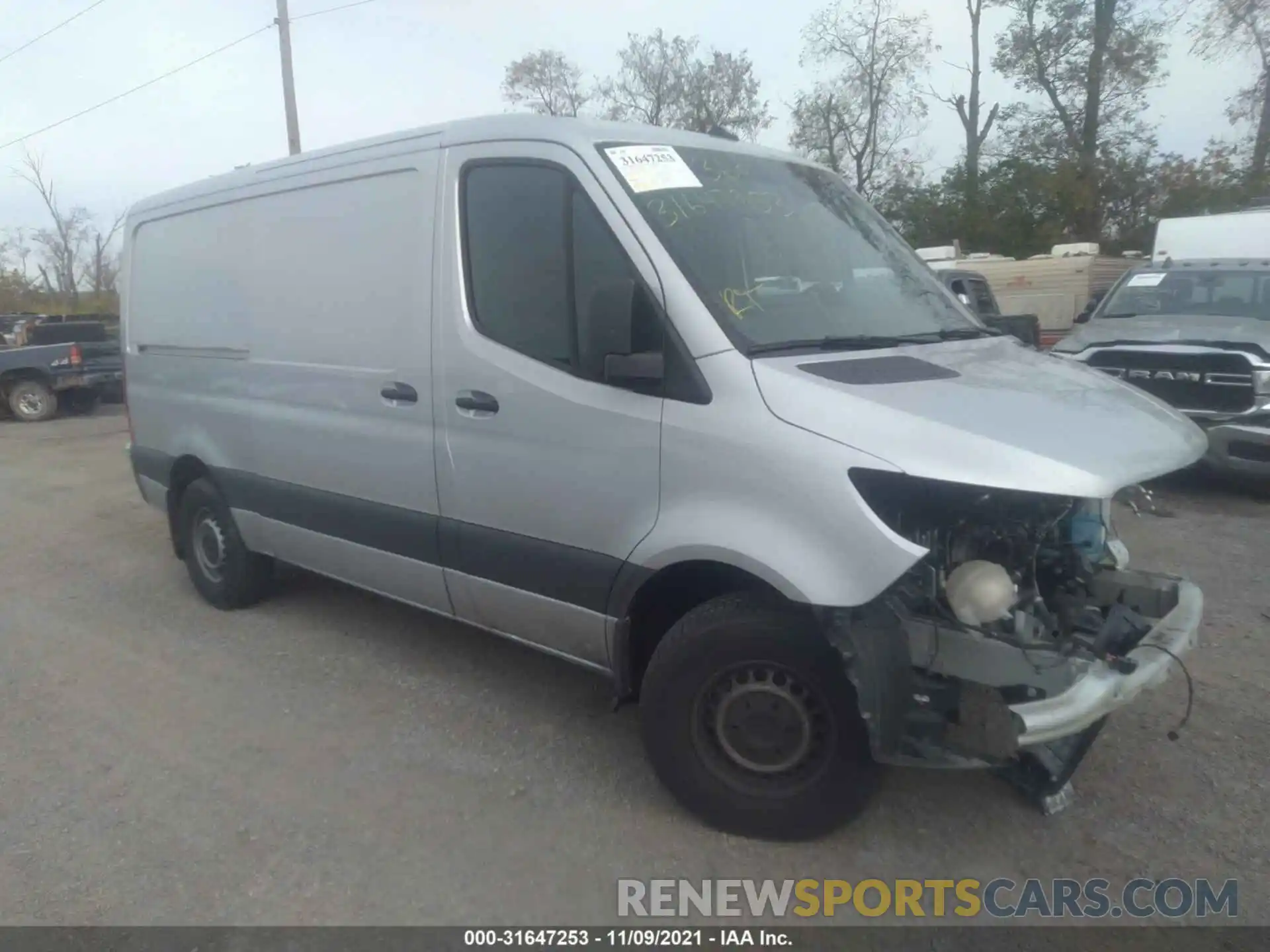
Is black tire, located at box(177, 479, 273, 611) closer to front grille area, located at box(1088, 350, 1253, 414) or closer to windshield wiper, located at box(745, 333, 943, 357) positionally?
windshield wiper, located at box(745, 333, 943, 357)

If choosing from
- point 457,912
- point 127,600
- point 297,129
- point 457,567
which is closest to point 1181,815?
point 457,912

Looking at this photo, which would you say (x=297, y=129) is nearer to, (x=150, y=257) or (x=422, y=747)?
(x=150, y=257)

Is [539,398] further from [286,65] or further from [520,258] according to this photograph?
[286,65]

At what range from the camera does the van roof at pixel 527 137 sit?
378cm

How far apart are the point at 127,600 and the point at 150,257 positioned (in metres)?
2.08

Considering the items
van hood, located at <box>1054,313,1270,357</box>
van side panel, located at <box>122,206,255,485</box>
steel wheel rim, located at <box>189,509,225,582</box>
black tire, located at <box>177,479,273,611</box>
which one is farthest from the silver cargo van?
van hood, located at <box>1054,313,1270,357</box>

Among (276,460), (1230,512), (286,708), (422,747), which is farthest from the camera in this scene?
(1230,512)

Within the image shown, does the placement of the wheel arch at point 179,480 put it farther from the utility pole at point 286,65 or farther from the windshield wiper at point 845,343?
the utility pole at point 286,65

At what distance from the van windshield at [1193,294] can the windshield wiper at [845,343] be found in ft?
21.6

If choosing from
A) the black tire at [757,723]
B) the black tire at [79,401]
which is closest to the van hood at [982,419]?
the black tire at [757,723]

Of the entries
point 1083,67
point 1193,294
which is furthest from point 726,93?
point 1193,294

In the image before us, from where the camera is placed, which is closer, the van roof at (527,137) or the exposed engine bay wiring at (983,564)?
the exposed engine bay wiring at (983,564)

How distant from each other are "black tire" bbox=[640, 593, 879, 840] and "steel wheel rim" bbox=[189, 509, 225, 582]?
10.9ft

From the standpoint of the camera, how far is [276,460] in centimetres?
513
